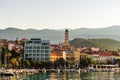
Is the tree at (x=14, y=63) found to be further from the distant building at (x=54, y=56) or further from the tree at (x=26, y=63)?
the distant building at (x=54, y=56)

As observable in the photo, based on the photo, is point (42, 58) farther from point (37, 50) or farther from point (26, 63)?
point (26, 63)

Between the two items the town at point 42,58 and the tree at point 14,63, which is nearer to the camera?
the tree at point 14,63

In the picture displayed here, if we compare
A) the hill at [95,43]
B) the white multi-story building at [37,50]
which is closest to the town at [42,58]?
the white multi-story building at [37,50]

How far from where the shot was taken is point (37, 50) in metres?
67.3

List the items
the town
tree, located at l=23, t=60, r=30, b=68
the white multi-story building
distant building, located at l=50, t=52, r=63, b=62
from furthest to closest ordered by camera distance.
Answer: distant building, located at l=50, t=52, r=63, b=62
the white multi-story building
tree, located at l=23, t=60, r=30, b=68
the town

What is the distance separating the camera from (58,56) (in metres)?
71.8

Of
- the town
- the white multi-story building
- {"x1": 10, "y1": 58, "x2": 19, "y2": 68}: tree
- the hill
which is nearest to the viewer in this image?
{"x1": 10, "y1": 58, "x2": 19, "y2": 68}: tree

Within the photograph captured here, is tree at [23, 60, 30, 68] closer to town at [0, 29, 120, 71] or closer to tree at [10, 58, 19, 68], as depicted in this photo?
town at [0, 29, 120, 71]

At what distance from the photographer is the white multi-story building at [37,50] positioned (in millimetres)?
66500

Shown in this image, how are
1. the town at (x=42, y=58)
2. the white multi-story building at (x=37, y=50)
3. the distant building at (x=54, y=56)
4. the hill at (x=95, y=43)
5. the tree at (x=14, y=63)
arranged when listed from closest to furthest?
1. the tree at (x=14, y=63)
2. the town at (x=42, y=58)
3. the white multi-story building at (x=37, y=50)
4. the distant building at (x=54, y=56)
5. the hill at (x=95, y=43)

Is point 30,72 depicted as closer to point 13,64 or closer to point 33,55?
point 13,64

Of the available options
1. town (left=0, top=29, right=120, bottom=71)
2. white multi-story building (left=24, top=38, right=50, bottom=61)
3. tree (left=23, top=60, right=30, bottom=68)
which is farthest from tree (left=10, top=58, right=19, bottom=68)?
white multi-story building (left=24, top=38, right=50, bottom=61)

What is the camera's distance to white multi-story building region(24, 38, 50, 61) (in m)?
66.5

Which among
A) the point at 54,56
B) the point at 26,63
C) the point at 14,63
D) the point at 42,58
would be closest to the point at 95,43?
the point at 54,56
